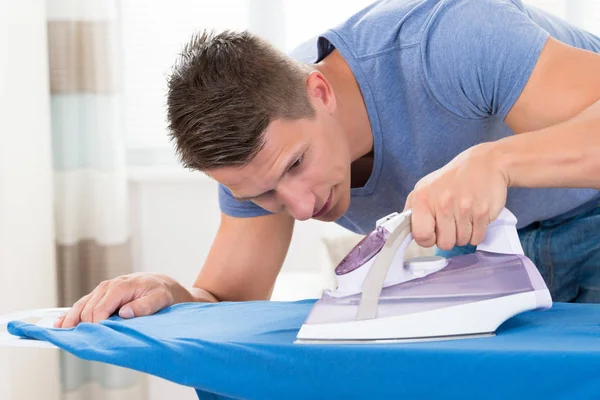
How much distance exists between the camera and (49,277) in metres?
3.04

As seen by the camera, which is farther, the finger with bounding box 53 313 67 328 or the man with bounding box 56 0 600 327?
the finger with bounding box 53 313 67 328

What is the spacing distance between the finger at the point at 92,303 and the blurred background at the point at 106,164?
4.49ft

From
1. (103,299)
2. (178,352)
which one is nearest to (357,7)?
(103,299)

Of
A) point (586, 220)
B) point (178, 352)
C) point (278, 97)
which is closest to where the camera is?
point (178, 352)

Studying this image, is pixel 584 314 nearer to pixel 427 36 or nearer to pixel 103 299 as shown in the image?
pixel 427 36

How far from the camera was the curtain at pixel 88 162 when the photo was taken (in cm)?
317

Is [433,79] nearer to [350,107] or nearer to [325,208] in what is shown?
[350,107]

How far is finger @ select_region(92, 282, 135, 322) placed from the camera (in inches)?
57.5

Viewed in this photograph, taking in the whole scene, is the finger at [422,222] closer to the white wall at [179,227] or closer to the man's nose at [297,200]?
the man's nose at [297,200]

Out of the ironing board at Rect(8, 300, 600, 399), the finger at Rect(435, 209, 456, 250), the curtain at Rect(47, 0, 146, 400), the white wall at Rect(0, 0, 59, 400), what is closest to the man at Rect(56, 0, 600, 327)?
the finger at Rect(435, 209, 456, 250)

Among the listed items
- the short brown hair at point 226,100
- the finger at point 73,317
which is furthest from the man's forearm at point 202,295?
the short brown hair at point 226,100

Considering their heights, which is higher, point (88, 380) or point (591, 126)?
point (591, 126)

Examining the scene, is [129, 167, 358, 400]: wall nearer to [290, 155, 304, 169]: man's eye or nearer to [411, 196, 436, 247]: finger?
[290, 155, 304, 169]: man's eye

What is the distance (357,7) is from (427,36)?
1.83m
